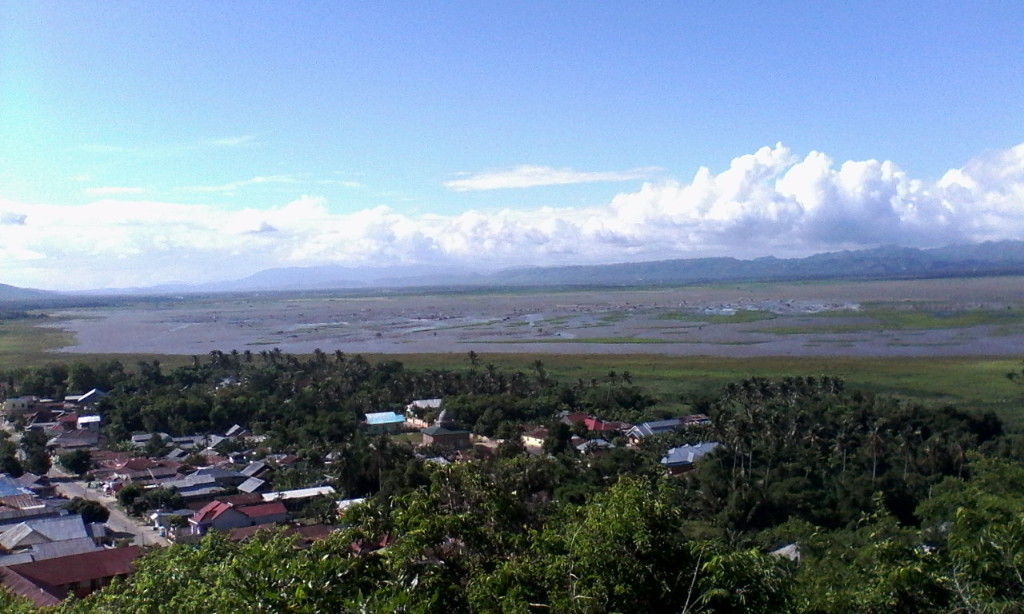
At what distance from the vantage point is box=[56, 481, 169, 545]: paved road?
17114mm

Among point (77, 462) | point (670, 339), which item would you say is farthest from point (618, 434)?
point (670, 339)

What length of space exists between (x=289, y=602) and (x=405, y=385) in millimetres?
29674

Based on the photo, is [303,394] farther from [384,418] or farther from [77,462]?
[77,462]

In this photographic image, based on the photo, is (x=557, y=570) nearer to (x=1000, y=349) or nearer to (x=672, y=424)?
(x=672, y=424)

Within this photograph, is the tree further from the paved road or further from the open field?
the open field

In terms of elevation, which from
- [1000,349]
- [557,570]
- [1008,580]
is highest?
[557,570]

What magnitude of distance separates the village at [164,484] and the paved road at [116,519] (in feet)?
0.13

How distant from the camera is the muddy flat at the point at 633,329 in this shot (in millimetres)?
49062

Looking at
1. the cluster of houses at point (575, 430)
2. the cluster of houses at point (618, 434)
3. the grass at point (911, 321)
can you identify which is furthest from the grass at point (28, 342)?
the grass at point (911, 321)

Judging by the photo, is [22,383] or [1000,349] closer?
[22,383]

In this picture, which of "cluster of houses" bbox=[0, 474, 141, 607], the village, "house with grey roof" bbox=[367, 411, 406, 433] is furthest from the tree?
"house with grey roof" bbox=[367, 411, 406, 433]

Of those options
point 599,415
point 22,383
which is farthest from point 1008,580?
point 22,383

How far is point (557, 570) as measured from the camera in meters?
5.19

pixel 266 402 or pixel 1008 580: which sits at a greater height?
pixel 1008 580
